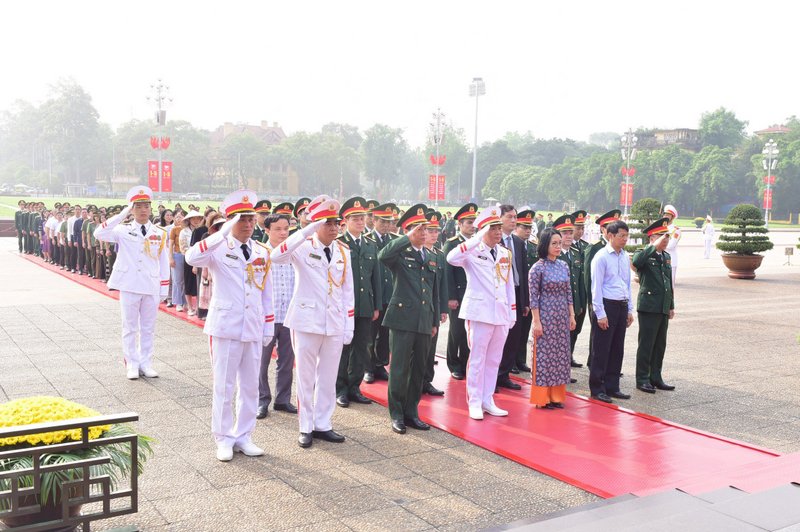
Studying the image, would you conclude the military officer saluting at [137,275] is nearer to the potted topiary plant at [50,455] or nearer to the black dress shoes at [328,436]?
the black dress shoes at [328,436]

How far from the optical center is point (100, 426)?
3.16 meters

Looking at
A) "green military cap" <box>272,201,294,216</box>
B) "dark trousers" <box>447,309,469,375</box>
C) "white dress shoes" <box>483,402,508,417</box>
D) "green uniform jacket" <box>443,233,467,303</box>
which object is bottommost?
"white dress shoes" <box>483,402,508,417</box>

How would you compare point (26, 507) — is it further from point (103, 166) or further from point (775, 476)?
point (103, 166)

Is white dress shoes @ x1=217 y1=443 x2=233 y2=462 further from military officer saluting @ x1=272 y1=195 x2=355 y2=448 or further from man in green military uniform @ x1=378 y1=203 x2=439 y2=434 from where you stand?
man in green military uniform @ x1=378 y1=203 x2=439 y2=434

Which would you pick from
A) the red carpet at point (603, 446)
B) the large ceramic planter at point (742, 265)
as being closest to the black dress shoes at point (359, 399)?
the red carpet at point (603, 446)

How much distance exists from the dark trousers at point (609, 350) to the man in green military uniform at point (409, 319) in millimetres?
1888

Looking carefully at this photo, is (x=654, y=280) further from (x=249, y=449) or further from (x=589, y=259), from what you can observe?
(x=249, y=449)

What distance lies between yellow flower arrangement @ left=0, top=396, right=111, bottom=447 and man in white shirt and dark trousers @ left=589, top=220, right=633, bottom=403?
14.8 feet

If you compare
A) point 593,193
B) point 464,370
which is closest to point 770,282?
point 464,370

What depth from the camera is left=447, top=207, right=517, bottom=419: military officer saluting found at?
5.68 m

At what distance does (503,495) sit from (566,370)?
7.05ft

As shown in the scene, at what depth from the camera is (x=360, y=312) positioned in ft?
20.3

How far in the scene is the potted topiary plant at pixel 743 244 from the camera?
57.9 feet

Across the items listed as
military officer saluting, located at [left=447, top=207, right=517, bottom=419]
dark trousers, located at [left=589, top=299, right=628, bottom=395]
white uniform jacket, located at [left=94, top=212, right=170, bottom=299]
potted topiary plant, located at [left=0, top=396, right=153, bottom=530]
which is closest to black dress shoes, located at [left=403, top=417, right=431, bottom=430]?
military officer saluting, located at [left=447, top=207, right=517, bottom=419]
